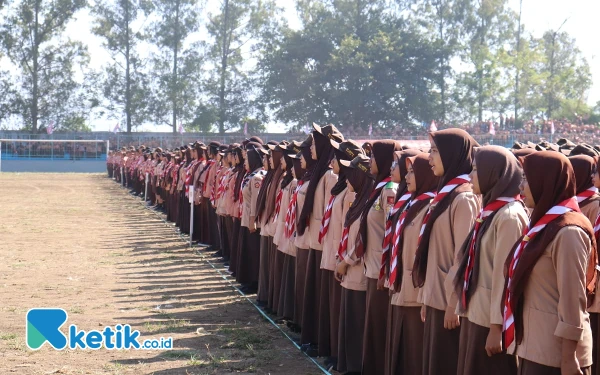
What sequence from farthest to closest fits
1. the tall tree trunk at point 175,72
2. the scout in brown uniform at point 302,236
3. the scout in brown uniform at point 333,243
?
the tall tree trunk at point 175,72
the scout in brown uniform at point 302,236
the scout in brown uniform at point 333,243

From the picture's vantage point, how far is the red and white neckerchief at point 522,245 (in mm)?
4773

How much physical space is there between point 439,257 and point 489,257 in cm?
65

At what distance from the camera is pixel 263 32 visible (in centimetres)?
6962

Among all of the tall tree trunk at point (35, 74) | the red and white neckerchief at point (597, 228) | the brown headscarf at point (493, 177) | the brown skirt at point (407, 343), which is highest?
the tall tree trunk at point (35, 74)

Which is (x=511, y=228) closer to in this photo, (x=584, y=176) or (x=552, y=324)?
(x=552, y=324)

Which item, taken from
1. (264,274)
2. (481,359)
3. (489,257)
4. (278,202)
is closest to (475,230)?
(489,257)

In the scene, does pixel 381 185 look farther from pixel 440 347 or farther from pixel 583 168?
pixel 440 347

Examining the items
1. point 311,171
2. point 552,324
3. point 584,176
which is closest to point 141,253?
point 311,171

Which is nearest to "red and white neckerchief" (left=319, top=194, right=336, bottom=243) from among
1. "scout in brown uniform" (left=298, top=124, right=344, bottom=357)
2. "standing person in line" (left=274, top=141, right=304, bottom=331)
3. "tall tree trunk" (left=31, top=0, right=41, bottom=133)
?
"scout in brown uniform" (left=298, top=124, right=344, bottom=357)

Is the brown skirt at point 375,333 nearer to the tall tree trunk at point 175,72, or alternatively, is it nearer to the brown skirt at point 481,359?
the brown skirt at point 481,359

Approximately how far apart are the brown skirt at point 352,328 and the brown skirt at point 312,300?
1199mm

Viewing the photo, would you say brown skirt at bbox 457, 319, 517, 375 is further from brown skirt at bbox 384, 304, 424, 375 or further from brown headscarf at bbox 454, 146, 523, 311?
brown skirt at bbox 384, 304, 424, 375

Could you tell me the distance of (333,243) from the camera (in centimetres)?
812

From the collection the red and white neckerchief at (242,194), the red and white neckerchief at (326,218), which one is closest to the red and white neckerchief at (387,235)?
the red and white neckerchief at (326,218)
